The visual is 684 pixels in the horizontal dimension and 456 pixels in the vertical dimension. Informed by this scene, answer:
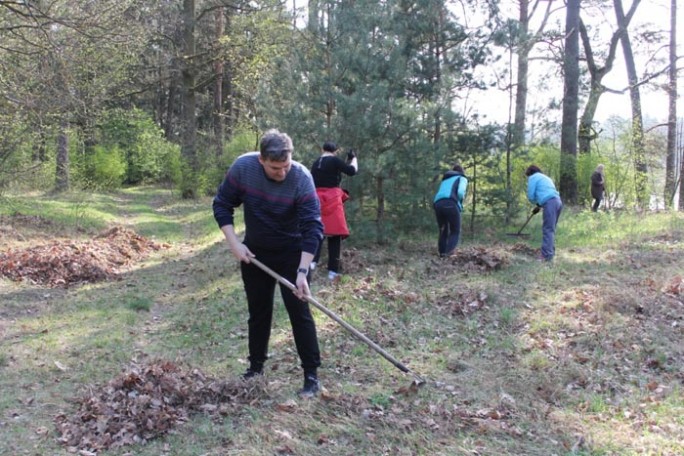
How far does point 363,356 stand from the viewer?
19.0 feet

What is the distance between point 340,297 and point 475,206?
18.4ft

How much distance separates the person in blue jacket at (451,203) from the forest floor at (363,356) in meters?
0.42

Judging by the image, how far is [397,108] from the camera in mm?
9945

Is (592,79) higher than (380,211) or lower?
higher

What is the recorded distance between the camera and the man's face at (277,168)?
4188 millimetres

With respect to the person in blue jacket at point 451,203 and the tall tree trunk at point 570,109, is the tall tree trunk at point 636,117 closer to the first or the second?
the tall tree trunk at point 570,109

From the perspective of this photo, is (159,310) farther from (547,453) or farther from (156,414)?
(547,453)

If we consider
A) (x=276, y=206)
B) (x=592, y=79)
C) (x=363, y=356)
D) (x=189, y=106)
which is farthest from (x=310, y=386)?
(x=592, y=79)

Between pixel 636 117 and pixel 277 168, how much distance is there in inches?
667

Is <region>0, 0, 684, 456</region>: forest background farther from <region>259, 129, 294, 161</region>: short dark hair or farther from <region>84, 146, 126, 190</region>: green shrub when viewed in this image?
<region>84, 146, 126, 190</region>: green shrub

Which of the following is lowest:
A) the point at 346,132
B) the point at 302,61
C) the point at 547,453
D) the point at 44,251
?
the point at 547,453

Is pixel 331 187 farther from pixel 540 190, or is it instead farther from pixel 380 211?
pixel 540 190

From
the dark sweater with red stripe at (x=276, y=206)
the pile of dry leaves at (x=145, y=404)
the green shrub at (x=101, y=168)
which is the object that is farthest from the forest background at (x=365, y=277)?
the green shrub at (x=101, y=168)

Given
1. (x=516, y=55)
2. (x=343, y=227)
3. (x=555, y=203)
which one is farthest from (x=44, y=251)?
(x=516, y=55)
